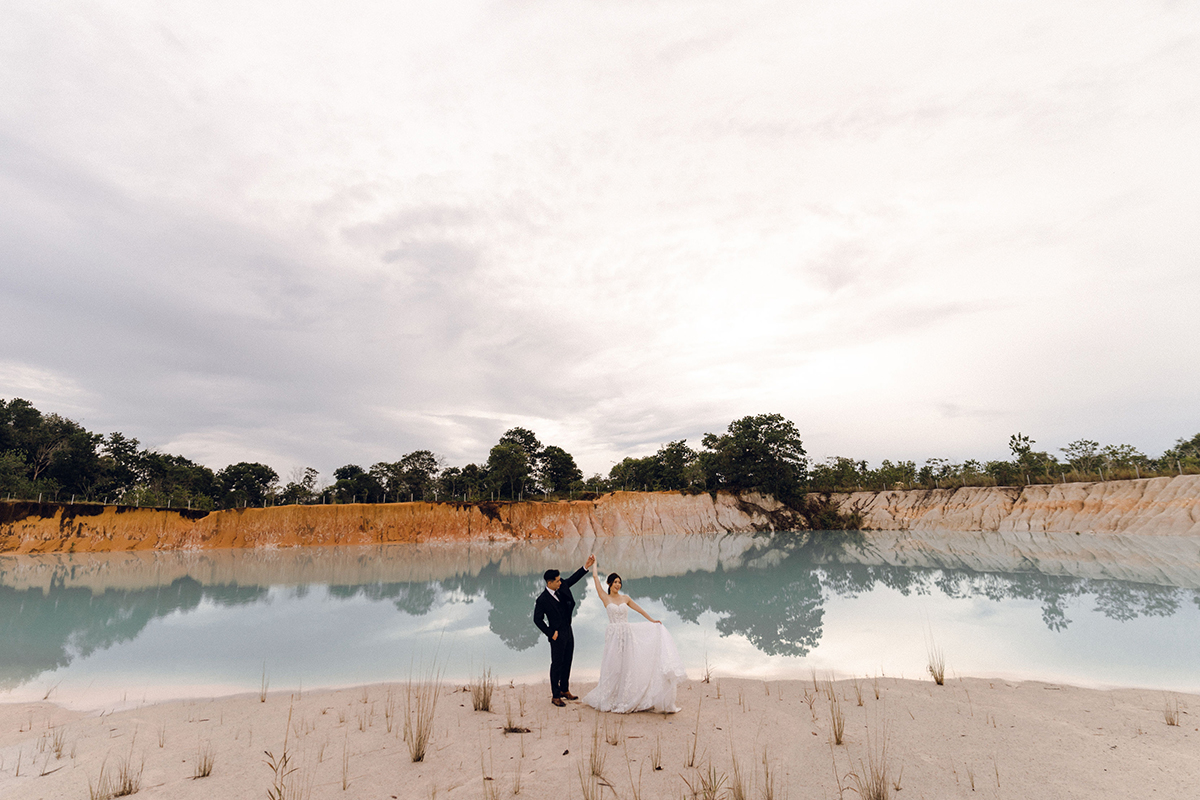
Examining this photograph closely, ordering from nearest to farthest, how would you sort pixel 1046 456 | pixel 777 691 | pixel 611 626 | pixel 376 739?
pixel 376 739 → pixel 611 626 → pixel 777 691 → pixel 1046 456

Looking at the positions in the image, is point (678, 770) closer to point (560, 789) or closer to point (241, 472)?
point (560, 789)

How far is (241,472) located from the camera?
6838 centimetres

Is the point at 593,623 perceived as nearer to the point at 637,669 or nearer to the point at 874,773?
the point at 637,669

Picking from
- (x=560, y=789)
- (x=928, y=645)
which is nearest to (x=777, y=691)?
(x=560, y=789)

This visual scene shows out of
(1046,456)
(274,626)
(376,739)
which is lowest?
(274,626)

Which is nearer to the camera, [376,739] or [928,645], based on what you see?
[376,739]

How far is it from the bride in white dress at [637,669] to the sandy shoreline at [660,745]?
23 cm

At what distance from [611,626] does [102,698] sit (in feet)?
30.8

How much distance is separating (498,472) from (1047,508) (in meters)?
56.4

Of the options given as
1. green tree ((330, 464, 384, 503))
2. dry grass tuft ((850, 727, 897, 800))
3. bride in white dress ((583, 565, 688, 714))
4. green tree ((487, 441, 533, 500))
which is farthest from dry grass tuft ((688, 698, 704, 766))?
green tree ((330, 464, 384, 503))

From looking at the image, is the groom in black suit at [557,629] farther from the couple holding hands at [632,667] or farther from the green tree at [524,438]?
the green tree at [524,438]

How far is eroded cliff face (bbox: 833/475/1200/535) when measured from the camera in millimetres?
36406

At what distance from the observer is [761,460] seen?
58.7m

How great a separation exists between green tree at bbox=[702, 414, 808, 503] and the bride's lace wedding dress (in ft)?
178
